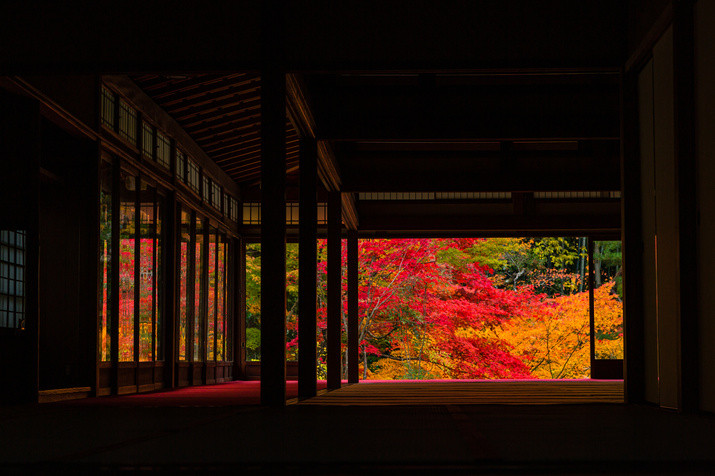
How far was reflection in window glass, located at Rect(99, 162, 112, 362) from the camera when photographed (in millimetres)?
6398

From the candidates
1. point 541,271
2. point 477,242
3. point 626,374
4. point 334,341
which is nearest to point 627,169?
point 626,374

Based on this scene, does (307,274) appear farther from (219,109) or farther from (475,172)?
(219,109)

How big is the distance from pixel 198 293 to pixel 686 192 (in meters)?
6.72

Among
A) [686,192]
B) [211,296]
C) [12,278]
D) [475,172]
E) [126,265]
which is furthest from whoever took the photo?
[211,296]

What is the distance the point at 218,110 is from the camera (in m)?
8.62

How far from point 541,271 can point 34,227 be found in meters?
12.5

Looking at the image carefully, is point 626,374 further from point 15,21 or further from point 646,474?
point 15,21

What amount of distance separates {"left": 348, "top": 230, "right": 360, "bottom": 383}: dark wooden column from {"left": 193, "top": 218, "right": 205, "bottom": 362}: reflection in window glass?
1755 mm

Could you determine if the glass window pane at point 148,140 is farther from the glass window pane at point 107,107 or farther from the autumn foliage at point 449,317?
the autumn foliage at point 449,317

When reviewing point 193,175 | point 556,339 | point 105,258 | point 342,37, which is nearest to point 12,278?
point 105,258

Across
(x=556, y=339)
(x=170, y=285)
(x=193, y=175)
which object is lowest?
(x=556, y=339)

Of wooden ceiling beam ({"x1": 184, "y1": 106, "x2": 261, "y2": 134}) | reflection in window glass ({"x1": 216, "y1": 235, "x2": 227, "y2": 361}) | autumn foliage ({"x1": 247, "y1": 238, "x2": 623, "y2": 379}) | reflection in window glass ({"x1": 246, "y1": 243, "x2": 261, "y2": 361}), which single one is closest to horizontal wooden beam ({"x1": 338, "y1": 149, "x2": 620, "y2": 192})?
wooden ceiling beam ({"x1": 184, "y1": 106, "x2": 261, "y2": 134})

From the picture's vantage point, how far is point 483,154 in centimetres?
837

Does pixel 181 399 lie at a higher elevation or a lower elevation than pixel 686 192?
lower
